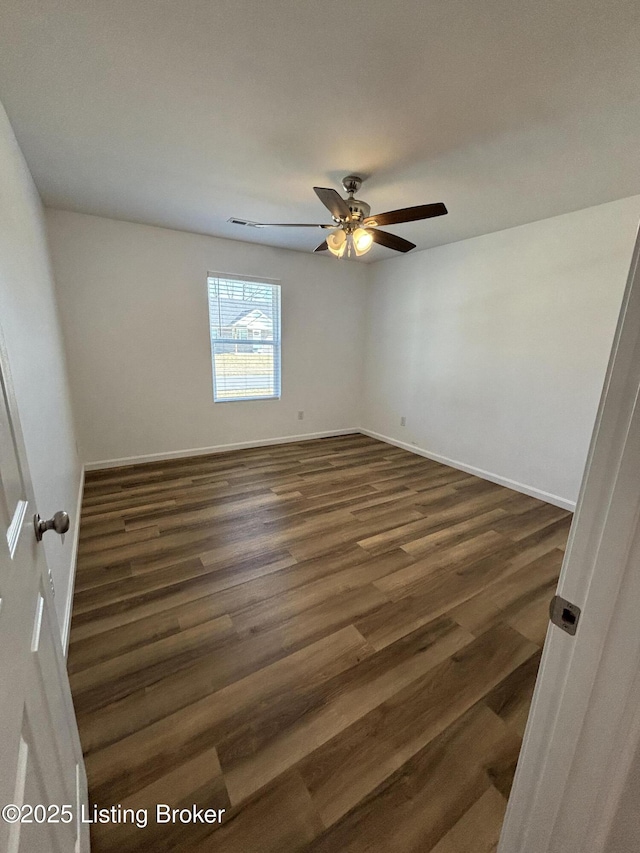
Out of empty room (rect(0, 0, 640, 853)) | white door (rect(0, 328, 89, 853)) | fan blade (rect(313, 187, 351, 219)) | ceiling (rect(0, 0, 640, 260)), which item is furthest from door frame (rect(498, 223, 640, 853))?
fan blade (rect(313, 187, 351, 219))

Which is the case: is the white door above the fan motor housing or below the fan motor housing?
below

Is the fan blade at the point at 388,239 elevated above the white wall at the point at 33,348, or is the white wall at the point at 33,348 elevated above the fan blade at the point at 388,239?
the fan blade at the point at 388,239

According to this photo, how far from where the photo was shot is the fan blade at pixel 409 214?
206 cm

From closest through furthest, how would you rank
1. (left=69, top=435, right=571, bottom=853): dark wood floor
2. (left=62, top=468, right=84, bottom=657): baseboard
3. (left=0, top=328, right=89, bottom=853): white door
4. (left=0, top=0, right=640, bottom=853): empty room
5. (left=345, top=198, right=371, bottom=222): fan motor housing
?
(left=0, top=328, right=89, bottom=853): white door → (left=0, top=0, right=640, bottom=853): empty room → (left=69, top=435, right=571, bottom=853): dark wood floor → (left=62, top=468, right=84, bottom=657): baseboard → (left=345, top=198, right=371, bottom=222): fan motor housing

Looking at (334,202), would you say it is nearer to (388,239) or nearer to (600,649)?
(388,239)

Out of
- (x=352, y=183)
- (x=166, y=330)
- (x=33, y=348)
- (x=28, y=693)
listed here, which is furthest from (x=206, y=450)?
(x=28, y=693)

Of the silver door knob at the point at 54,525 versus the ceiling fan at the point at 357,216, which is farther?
the ceiling fan at the point at 357,216

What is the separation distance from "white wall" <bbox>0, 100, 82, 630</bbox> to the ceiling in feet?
1.29

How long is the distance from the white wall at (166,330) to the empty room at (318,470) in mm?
37

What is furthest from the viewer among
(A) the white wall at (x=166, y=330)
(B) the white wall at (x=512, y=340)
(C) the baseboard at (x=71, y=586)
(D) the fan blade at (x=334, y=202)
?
(A) the white wall at (x=166, y=330)

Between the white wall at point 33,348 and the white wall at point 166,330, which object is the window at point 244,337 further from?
the white wall at point 33,348

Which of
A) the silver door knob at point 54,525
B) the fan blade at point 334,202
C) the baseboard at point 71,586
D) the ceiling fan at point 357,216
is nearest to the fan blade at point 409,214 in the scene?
the ceiling fan at point 357,216

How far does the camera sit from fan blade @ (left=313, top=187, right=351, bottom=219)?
1.97m

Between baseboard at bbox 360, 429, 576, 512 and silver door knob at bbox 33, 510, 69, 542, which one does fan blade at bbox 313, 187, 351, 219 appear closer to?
silver door knob at bbox 33, 510, 69, 542
